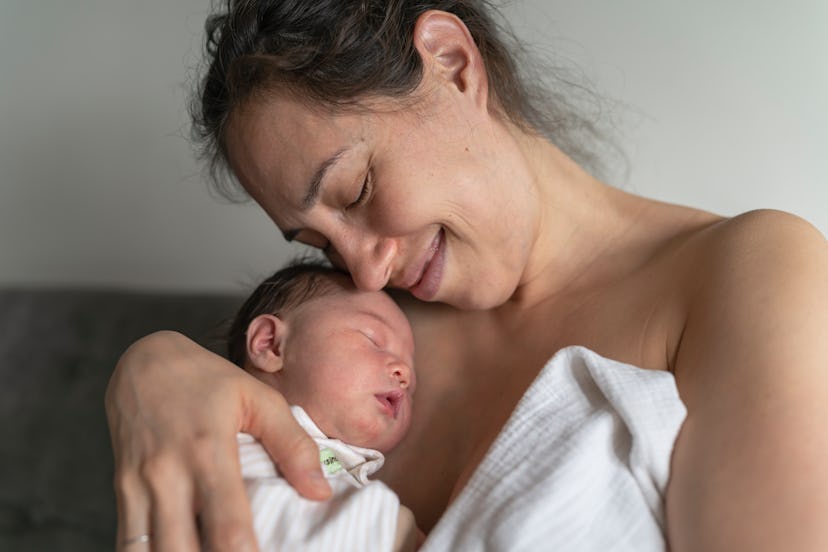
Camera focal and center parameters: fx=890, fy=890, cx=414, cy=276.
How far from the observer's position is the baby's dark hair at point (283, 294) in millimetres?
1510

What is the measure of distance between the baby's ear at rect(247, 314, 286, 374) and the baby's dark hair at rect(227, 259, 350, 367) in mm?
29

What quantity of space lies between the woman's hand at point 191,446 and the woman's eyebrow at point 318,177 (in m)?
0.27

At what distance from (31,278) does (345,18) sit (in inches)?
64.6

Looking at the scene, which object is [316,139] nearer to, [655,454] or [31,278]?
[655,454]

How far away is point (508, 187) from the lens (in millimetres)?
1397

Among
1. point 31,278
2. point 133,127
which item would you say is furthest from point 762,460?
point 31,278

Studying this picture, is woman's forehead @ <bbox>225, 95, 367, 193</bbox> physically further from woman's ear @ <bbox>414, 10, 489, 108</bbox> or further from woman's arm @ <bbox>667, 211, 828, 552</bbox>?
woman's arm @ <bbox>667, 211, 828, 552</bbox>

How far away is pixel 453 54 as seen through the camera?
1435 mm

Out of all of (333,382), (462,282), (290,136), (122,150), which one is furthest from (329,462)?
(122,150)

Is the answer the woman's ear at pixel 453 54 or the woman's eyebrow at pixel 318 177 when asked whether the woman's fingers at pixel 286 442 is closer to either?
the woman's eyebrow at pixel 318 177

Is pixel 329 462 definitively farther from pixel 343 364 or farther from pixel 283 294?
pixel 283 294

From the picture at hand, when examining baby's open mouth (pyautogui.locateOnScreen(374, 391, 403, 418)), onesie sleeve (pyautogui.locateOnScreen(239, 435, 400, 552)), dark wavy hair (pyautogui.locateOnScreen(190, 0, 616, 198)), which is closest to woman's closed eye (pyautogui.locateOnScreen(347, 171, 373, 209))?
dark wavy hair (pyautogui.locateOnScreen(190, 0, 616, 198))

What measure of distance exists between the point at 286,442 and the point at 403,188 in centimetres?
40

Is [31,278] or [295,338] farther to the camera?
[31,278]
